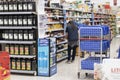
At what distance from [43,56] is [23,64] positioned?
0.70m

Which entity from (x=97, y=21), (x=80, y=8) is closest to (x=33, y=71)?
(x=80, y=8)

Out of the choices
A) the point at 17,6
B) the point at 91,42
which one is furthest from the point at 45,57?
the point at 17,6

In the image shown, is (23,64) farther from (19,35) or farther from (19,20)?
(19,20)

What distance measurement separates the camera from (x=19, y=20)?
830 cm

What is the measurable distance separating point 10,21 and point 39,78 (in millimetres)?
2003

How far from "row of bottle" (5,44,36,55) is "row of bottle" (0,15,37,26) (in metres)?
0.67

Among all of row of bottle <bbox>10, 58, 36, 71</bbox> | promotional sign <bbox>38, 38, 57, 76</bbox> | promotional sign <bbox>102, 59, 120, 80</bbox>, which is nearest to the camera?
promotional sign <bbox>102, 59, 120, 80</bbox>

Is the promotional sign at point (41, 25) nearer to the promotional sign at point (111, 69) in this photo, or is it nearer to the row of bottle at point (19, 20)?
the row of bottle at point (19, 20)

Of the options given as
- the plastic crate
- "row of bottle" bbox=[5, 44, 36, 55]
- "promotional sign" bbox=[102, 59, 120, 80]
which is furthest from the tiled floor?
"promotional sign" bbox=[102, 59, 120, 80]

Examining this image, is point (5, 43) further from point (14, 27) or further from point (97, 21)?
point (97, 21)

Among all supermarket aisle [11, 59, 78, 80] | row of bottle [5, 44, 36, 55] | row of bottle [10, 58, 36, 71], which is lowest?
supermarket aisle [11, 59, 78, 80]

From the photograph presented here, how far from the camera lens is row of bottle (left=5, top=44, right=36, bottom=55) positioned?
8.23 metres

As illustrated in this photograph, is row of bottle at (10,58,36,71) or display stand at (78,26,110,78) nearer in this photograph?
display stand at (78,26,110,78)

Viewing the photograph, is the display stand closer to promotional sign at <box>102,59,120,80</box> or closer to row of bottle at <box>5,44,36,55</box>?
row of bottle at <box>5,44,36,55</box>
